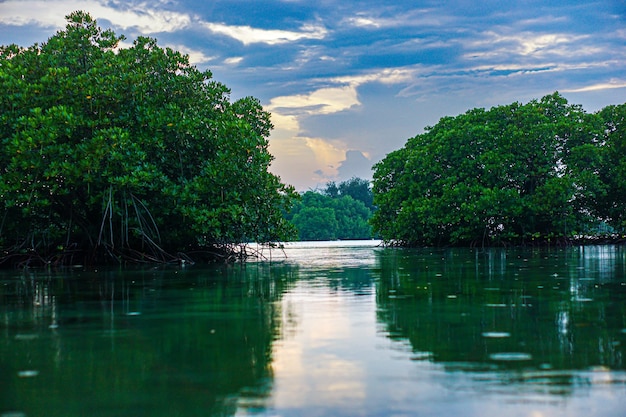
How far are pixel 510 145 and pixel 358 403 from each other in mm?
33048

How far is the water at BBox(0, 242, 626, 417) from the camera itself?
3846 millimetres

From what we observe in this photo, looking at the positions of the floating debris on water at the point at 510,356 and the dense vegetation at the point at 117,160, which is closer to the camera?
the floating debris on water at the point at 510,356

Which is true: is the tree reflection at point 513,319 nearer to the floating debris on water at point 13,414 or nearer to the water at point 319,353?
the water at point 319,353

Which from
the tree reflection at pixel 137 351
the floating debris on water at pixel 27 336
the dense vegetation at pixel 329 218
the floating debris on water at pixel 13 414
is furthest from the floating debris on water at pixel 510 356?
the dense vegetation at pixel 329 218

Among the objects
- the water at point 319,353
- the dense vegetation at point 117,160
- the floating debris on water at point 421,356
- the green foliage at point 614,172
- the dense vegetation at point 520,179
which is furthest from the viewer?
the green foliage at point 614,172

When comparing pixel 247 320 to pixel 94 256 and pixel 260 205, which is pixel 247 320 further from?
pixel 260 205

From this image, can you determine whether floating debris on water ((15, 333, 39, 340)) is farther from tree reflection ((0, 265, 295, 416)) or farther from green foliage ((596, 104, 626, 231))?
green foliage ((596, 104, 626, 231))

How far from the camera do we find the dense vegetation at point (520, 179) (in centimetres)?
3388

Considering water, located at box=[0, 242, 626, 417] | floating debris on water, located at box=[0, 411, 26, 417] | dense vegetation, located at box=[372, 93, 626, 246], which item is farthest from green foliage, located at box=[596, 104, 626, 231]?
floating debris on water, located at box=[0, 411, 26, 417]

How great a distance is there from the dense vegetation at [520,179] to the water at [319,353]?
24538mm

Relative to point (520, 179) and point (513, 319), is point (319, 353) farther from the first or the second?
point (520, 179)

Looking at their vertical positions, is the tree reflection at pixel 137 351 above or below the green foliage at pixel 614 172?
below

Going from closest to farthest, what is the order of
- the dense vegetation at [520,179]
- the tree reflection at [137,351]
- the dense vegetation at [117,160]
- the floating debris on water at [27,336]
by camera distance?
the tree reflection at [137,351] → the floating debris on water at [27,336] → the dense vegetation at [117,160] → the dense vegetation at [520,179]

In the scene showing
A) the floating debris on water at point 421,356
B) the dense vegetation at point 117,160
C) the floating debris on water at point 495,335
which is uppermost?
the dense vegetation at point 117,160
